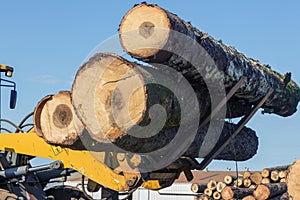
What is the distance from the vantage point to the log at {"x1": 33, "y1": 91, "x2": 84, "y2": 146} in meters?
5.93

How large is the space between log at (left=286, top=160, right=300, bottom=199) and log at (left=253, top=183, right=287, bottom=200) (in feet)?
1.74

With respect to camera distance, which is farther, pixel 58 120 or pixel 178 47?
pixel 58 120

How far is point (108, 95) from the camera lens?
216 inches

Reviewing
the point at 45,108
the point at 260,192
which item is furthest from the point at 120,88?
the point at 260,192

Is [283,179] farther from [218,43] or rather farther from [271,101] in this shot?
[218,43]

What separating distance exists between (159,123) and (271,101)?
2903mm

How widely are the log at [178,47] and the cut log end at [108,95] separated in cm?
25

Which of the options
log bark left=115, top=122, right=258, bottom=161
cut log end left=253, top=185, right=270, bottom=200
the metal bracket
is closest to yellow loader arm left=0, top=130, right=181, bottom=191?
the metal bracket

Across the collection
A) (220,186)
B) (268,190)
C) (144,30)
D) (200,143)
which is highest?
(144,30)

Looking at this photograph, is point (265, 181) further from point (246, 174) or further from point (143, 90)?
point (143, 90)

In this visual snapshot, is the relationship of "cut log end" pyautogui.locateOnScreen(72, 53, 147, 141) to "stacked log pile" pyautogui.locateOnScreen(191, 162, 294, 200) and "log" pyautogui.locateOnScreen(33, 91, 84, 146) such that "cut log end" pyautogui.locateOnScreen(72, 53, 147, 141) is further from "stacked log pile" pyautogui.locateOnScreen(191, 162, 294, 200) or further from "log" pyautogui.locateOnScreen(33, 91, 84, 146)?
"stacked log pile" pyautogui.locateOnScreen(191, 162, 294, 200)

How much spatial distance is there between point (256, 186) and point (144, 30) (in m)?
6.34

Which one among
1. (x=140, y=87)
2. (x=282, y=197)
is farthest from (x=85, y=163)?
(x=282, y=197)

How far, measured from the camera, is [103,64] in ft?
18.0
